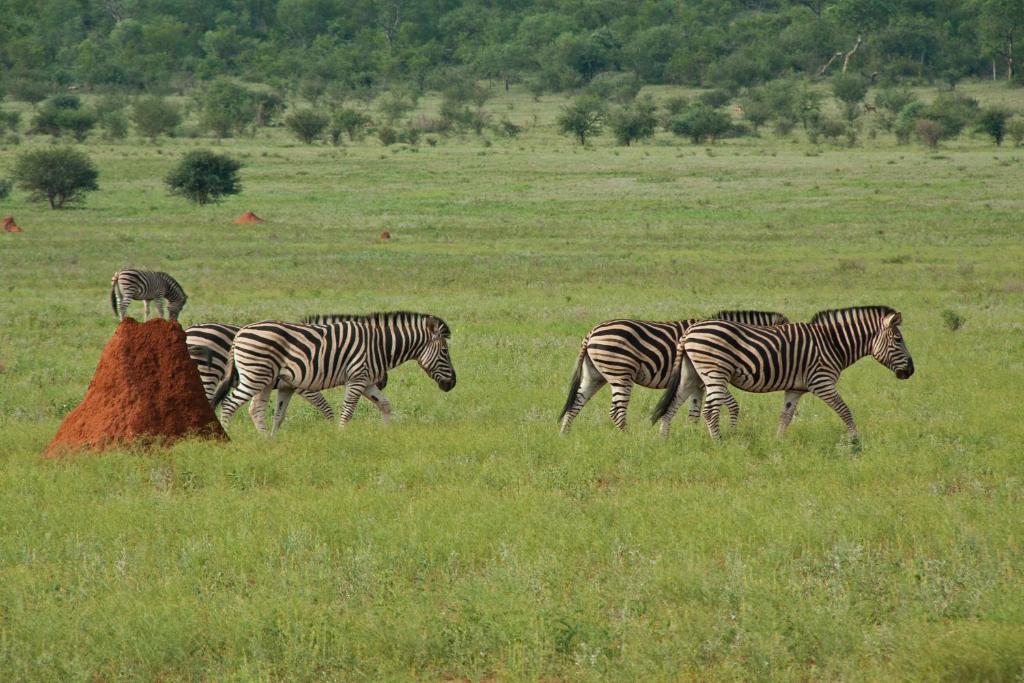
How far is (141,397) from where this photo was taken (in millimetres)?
13281

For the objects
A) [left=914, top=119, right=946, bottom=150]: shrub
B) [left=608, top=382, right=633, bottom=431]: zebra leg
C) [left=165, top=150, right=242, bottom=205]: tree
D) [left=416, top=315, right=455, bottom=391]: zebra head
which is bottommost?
[left=165, top=150, right=242, bottom=205]: tree

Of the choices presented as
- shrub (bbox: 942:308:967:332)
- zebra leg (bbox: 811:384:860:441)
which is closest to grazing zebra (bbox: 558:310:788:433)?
zebra leg (bbox: 811:384:860:441)

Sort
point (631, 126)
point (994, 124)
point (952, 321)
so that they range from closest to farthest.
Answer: point (952, 321)
point (994, 124)
point (631, 126)

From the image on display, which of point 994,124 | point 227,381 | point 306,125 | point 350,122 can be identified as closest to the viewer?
point 227,381

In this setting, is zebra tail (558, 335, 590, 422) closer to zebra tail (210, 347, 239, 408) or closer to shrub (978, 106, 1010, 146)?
zebra tail (210, 347, 239, 408)

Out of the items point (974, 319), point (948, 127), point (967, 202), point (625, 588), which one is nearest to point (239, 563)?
point (625, 588)

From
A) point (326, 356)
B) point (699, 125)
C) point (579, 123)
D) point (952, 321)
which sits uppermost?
point (699, 125)

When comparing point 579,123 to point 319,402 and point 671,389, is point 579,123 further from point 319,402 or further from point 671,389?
point 671,389

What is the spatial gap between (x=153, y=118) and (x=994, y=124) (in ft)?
171

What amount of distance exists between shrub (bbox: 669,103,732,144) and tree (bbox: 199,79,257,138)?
29851 mm

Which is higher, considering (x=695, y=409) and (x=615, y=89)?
(x=615, y=89)

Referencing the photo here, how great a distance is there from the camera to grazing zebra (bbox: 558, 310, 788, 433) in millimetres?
14336

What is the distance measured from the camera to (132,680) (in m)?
7.61

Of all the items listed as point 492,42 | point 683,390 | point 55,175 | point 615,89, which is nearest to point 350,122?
point 615,89
